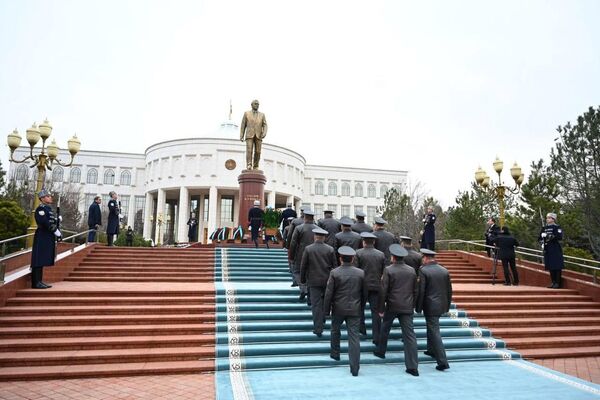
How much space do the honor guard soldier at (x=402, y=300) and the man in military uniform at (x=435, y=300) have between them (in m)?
0.19

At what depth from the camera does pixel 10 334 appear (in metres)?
6.51

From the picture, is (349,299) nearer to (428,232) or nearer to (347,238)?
(347,238)

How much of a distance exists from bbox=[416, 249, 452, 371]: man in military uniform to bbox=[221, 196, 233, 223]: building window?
138 feet

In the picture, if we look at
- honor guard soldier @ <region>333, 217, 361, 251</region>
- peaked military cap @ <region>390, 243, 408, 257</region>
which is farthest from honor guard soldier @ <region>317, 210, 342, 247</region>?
peaked military cap @ <region>390, 243, 408, 257</region>

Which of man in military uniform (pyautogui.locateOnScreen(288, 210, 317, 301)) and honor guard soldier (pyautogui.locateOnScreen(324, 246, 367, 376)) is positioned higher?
man in military uniform (pyautogui.locateOnScreen(288, 210, 317, 301))

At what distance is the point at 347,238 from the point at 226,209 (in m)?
41.1

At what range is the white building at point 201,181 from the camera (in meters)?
44.5

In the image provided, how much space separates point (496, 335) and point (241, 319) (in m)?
4.93


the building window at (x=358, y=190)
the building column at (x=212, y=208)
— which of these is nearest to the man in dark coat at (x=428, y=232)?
the building column at (x=212, y=208)

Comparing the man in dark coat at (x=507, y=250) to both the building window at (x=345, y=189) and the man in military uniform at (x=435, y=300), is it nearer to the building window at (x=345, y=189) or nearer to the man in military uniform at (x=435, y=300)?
the man in military uniform at (x=435, y=300)

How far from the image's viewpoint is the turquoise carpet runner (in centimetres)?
616

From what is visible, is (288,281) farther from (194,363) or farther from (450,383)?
(450,383)

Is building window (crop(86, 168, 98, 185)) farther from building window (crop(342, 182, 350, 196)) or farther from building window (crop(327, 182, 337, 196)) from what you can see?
building window (crop(342, 182, 350, 196))

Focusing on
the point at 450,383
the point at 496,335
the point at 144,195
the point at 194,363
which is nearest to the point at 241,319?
the point at 194,363
